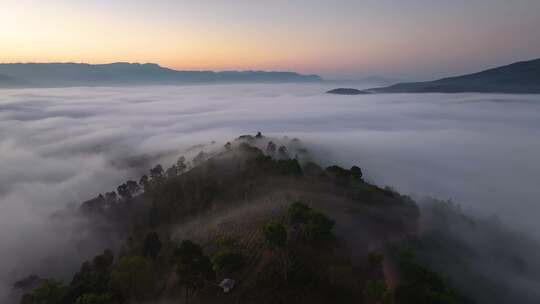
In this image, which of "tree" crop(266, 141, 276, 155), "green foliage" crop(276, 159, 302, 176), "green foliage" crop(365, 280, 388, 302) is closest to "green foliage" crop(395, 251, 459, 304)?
"green foliage" crop(365, 280, 388, 302)

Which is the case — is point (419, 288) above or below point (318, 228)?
below

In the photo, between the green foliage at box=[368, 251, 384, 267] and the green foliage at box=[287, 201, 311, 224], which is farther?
the green foliage at box=[287, 201, 311, 224]

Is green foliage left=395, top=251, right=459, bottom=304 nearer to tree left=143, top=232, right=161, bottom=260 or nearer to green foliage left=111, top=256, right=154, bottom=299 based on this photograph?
green foliage left=111, top=256, right=154, bottom=299

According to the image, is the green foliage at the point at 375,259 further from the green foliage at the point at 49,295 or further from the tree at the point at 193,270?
the green foliage at the point at 49,295

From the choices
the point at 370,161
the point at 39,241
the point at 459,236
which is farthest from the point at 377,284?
the point at 370,161

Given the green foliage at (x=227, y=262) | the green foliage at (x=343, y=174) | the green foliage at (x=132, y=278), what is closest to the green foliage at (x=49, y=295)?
the green foliage at (x=132, y=278)

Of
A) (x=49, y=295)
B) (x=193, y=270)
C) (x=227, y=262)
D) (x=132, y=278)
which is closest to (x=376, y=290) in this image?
(x=227, y=262)

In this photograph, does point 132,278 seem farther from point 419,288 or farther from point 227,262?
point 419,288
